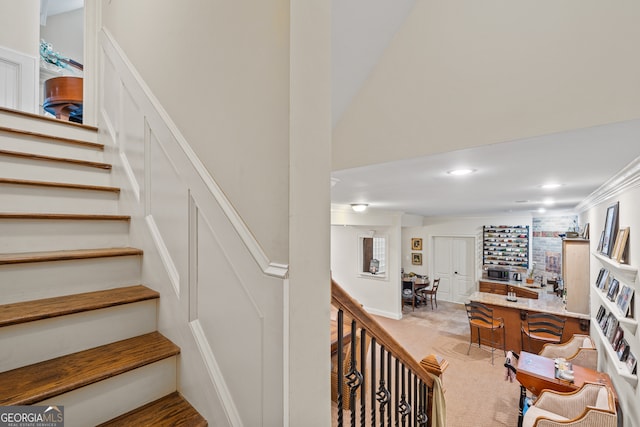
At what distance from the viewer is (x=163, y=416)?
3.20ft

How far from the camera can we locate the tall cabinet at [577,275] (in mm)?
4402

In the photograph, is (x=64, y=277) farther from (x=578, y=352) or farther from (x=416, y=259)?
(x=416, y=259)

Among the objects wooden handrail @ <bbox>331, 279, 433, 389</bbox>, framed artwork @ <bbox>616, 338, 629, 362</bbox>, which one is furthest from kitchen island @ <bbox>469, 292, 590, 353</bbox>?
wooden handrail @ <bbox>331, 279, 433, 389</bbox>

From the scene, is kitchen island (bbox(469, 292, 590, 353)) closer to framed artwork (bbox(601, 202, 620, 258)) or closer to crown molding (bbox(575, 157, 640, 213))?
framed artwork (bbox(601, 202, 620, 258))

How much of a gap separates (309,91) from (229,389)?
37.6 inches

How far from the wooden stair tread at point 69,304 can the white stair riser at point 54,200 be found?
61 cm

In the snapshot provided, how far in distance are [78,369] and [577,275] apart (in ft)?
20.0

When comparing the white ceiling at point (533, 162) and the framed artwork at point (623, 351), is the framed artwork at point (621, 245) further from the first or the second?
the framed artwork at point (623, 351)

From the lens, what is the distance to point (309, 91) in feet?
2.55

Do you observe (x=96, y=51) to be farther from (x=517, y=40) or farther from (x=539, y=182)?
(x=539, y=182)

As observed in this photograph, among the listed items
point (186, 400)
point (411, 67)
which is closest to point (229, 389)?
point (186, 400)

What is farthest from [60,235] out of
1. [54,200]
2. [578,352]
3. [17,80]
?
[578,352]

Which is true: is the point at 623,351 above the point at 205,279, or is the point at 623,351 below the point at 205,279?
below

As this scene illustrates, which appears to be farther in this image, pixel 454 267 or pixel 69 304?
pixel 454 267
